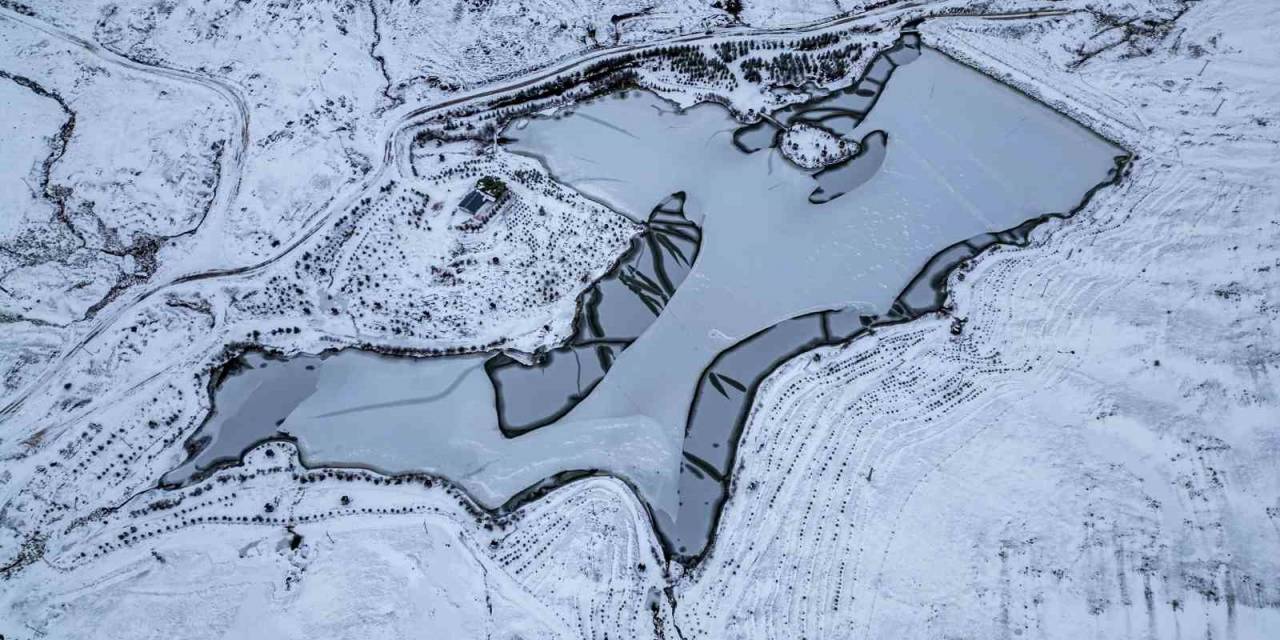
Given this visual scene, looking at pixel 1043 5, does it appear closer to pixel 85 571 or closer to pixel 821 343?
pixel 821 343

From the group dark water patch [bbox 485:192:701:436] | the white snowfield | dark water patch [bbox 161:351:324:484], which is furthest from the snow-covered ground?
dark water patch [bbox 161:351:324:484]

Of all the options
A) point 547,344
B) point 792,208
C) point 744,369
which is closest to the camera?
point 744,369

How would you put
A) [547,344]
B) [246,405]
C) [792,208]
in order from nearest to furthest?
[246,405]
[547,344]
[792,208]

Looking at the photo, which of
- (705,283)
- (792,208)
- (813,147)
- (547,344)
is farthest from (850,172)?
(547,344)

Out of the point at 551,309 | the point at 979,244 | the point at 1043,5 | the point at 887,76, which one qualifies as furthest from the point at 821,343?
the point at 1043,5

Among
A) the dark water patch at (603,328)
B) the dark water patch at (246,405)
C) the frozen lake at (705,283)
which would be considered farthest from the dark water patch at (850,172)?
the dark water patch at (246,405)

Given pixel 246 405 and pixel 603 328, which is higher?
pixel 603 328

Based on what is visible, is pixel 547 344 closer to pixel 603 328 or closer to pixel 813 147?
pixel 603 328

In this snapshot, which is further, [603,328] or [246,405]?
[603,328]
